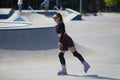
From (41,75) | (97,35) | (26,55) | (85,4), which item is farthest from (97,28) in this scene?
(85,4)

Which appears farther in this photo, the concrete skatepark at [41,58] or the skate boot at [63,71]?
the concrete skatepark at [41,58]

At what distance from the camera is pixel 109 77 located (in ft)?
27.3

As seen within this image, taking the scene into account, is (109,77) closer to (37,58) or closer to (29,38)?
(37,58)

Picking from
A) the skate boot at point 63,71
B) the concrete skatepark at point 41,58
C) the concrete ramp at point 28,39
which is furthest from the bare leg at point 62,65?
the concrete ramp at point 28,39

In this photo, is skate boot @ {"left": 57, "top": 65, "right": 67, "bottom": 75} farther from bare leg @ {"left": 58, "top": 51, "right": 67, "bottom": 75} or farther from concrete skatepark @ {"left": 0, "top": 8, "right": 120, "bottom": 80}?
concrete skatepark @ {"left": 0, "top": 8, "right": 120, "bottom": 80}

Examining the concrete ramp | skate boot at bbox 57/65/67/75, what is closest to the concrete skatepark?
the concrete ramp

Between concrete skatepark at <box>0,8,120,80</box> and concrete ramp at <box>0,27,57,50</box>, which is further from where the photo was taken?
concrete ramp at <box>0,27,57,50</box>

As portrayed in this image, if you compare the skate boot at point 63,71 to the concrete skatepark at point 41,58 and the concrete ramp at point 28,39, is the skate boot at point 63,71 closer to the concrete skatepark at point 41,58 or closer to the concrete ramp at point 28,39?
the concrete skatepark at point 41,58

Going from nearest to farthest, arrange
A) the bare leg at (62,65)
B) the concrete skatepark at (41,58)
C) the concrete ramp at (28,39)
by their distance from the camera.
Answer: the bare leg at (62,65)
the concrete skatepark at (41,58)
the concrete ramp at (28,39)

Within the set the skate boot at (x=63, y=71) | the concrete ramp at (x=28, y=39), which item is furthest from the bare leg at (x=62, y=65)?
the concrete ramp at (x=28, y=39)

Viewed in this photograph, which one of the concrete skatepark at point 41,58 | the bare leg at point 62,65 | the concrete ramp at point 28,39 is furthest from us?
the concrete ramp at point 28,39

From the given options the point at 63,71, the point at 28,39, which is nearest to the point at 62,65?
the point at 63,71

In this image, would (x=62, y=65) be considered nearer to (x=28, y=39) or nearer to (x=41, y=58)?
(x=41, y=58)

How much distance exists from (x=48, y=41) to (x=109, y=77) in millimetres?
3766
